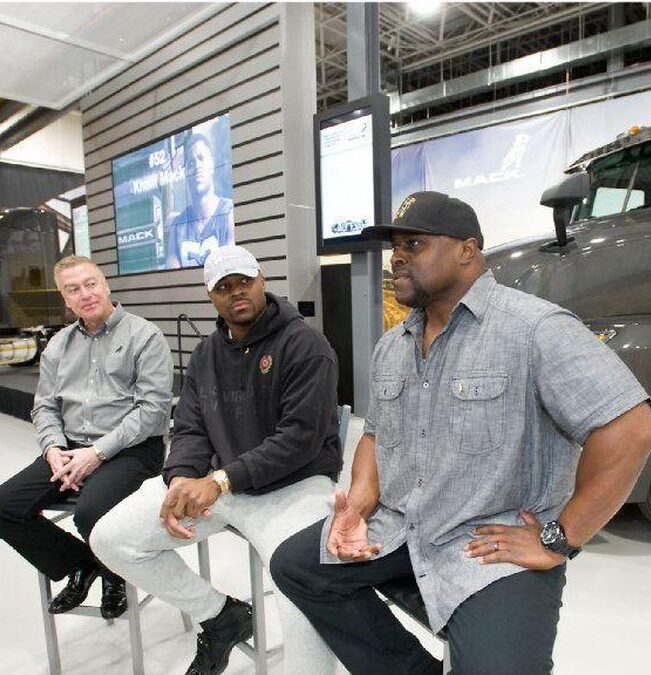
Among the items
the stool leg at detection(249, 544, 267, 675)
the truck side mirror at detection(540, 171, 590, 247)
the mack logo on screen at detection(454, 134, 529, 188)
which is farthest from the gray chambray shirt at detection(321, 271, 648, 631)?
the mack logo on screen at detection(454, 134, 529, 188)

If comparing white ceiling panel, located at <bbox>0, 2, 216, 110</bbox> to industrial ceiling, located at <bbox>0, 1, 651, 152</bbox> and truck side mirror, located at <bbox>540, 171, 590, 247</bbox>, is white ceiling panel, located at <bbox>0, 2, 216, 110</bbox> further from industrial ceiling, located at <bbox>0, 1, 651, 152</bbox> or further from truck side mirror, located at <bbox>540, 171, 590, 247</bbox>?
truck side mirror, located at <bbox>540, 171, 590, 247</bbox>

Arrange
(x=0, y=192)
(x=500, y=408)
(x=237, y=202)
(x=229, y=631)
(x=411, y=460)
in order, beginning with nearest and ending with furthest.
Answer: (x=500, y=408), (x=411, y=460), (x=229, y=631), (x=237, y=202), (x=0, y=192)

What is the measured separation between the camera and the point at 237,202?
5.03 m

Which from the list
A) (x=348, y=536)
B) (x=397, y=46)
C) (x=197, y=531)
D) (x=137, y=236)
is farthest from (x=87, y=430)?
(x=397, y=46)

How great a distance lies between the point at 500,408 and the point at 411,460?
26 centimetres

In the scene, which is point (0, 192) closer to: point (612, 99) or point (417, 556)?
point (612, 99)

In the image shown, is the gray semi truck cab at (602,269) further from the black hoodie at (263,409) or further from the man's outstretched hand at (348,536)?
the man's outstretched hand at (348,536)

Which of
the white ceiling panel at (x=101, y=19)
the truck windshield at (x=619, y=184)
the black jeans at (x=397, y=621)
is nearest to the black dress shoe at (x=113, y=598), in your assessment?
the black jeans at (x=397, y=621)

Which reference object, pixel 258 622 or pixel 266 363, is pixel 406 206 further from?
pixel 258 622

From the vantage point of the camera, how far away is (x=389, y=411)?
136 cm

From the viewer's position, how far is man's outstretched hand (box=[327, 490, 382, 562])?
4.11ft

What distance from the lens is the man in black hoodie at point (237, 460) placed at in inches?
62.4

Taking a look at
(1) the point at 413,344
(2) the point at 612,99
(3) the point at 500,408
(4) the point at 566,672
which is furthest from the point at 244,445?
(2) the point at 612,99

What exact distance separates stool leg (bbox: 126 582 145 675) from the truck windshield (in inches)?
115
